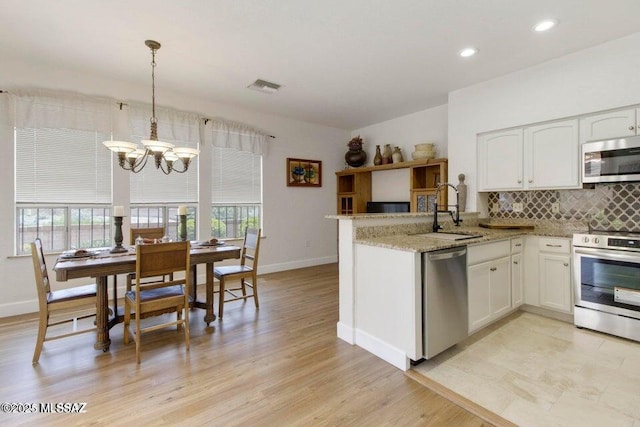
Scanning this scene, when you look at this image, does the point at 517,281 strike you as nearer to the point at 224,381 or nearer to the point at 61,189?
the point at 224,381

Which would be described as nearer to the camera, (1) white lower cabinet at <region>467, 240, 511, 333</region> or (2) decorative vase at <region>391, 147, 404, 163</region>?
(1) white lower cabinet at <region>467, 240, 511, 333</region>

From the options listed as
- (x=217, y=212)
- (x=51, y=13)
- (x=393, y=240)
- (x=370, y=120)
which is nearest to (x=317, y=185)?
(x=370, y=120)

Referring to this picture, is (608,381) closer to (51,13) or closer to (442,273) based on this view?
(442,273)

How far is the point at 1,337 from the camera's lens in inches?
108

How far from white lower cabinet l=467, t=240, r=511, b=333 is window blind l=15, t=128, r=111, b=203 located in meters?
4.29

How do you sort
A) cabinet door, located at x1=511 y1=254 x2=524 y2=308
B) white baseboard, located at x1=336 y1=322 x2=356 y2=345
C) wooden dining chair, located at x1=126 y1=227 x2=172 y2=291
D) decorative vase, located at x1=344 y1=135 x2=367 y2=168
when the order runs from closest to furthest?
1. white baseboard, located at x1=336 y1=322 x2=356 y2=345
2. cabinet door, located at x1=511 y1=254 x2=524 y2=308
3. wooden dining chair, located at x1=126 y1=227 x2=172 y2=291
4. decorative vase, located at x1=344 y1=135 x2=367 y2=168

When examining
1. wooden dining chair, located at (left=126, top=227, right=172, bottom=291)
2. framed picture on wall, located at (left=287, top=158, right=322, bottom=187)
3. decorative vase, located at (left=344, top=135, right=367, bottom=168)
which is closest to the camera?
wooden dining chair, located at (left=126, top=227, right=172, bottom=291)

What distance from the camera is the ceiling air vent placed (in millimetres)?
3885

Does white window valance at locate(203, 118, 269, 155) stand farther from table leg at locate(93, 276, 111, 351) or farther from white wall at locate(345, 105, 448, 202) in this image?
table leg at locate(93, 276, 111, 351)

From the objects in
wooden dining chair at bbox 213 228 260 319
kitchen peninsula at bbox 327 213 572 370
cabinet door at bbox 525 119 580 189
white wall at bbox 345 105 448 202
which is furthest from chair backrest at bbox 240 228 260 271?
cabinet door at bbox 525 119 580 189

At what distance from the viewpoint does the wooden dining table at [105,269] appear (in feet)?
7.63

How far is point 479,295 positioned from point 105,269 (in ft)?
10.2

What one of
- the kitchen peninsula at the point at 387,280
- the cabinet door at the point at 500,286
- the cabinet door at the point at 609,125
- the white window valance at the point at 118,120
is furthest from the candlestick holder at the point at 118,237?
the cabinet door at the point at 609,125

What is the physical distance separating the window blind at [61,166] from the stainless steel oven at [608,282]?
5316 mm
